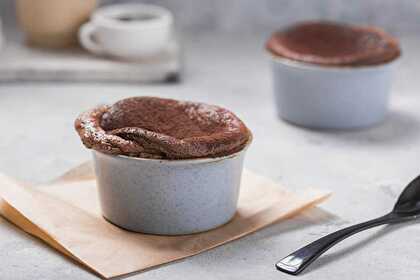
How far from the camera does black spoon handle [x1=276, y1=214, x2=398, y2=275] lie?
914 mm

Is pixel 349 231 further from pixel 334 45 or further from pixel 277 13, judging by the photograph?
pixel 277 13

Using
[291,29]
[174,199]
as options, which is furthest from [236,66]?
[174,199]

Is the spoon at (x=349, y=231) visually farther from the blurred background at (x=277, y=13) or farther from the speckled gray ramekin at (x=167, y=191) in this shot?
the blurred background at (x=277, y=13)

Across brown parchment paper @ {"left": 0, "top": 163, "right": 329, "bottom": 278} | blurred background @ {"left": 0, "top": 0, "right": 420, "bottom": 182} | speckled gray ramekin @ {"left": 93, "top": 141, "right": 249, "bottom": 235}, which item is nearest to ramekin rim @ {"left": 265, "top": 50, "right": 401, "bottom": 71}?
blurred background @ {"left": 0, "top": 0, "right": 420, "bottom": 182}

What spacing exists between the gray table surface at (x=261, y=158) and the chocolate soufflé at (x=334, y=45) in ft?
0.37

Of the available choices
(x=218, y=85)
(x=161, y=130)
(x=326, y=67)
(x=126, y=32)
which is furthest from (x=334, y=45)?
(x=161, y=130)

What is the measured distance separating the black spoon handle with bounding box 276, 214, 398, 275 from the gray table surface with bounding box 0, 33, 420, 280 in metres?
0.01

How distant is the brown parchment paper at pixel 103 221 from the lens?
0.93 m

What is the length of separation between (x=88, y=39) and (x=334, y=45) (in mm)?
469

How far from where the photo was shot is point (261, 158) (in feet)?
4.11

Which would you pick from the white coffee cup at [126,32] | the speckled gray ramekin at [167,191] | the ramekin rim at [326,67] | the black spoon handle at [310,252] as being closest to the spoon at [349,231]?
the black spoon handle at [310,252]

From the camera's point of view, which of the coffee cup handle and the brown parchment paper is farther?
the coffee cup handle

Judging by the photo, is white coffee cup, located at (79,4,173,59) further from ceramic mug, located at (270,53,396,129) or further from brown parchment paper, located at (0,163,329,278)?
brown parchment paper, located at (0,163,329,278)

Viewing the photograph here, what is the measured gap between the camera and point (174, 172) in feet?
3.12
